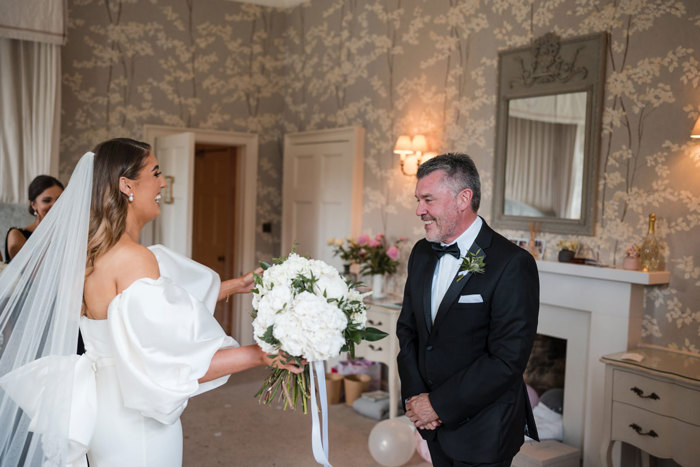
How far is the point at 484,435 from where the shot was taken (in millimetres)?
2180

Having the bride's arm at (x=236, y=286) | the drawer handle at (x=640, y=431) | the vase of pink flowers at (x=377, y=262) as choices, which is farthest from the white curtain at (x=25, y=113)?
the drawer handle at (x=640, y=431)

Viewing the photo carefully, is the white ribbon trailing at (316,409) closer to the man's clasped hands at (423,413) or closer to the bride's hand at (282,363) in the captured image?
the bride's hand at (282,363)

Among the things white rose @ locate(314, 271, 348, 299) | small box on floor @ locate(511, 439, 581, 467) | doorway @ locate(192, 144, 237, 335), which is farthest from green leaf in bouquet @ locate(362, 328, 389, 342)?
doorway @ locate(192, 144, 237, 335)

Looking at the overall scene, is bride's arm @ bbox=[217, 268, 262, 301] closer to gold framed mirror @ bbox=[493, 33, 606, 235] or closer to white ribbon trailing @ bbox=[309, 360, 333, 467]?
white ribbon trailing @ bbox=[309, 360, 333, 467]

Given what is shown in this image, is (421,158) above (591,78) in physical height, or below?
below

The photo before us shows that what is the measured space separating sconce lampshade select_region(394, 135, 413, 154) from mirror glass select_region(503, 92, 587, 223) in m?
0.83

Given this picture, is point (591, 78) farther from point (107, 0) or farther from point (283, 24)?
point (107, 0)

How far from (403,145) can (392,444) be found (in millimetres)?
2204

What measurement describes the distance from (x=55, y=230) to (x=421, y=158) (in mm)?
3205

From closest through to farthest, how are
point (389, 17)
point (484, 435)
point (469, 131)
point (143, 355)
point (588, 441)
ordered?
point (143, 355) → point (484, 435) → point (588, 441) → point (469, 131) → point (389, 17)

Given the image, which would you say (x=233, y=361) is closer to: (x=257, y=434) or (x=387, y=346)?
(x=257, y=434)

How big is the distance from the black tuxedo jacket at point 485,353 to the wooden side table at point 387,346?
220 centimetres

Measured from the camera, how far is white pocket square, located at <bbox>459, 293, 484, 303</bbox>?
7.13ft

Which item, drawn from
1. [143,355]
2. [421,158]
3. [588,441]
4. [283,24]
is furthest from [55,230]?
[283,24]
